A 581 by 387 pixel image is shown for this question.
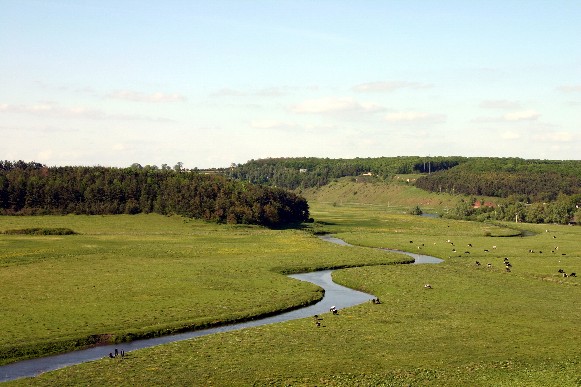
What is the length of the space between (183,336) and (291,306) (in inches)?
557

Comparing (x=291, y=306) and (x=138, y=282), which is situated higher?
(x=138, y=282)

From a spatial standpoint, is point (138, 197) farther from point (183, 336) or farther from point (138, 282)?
point (183, 336)

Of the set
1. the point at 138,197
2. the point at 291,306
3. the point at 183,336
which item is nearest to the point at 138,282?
the point at 291,306

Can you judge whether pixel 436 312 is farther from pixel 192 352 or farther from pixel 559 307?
pixel 192 352

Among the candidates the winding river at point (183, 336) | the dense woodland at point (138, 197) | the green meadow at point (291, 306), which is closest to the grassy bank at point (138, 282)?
the green meadow at point (291, 306)

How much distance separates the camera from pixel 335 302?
6612 cm

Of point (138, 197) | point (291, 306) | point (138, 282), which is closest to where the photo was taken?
point (291, 306)

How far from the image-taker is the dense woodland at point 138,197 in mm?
153625

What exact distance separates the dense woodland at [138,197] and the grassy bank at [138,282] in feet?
68.9

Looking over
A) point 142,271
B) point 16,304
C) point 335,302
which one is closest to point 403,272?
point 335,302

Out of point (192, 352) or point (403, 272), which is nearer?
point (192, 352)

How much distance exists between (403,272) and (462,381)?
43589mm

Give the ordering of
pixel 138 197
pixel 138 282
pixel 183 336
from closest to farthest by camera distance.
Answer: pixel 183 336 < pixel 138 282 < pixel 138 197

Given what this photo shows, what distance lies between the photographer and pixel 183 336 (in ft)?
169
